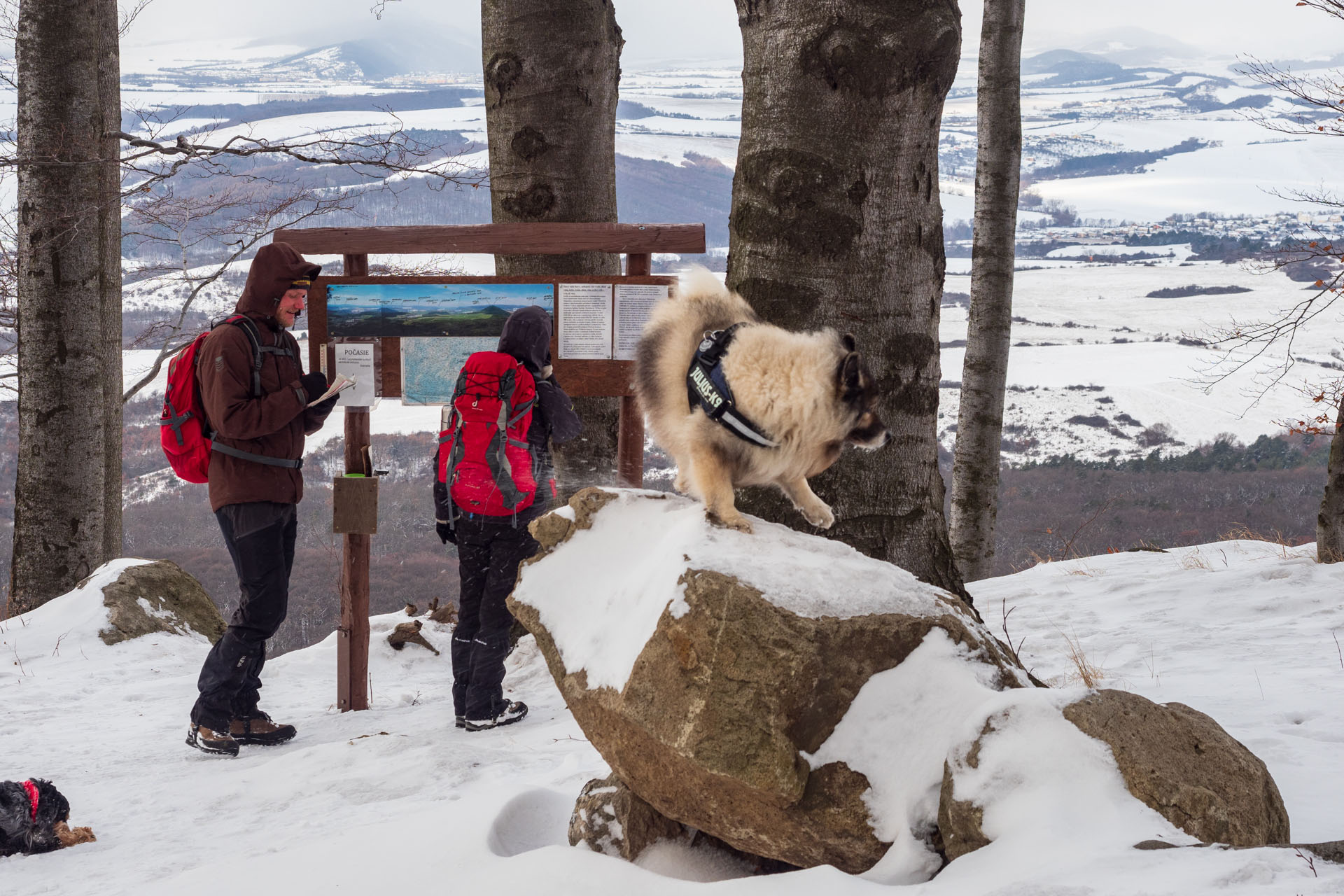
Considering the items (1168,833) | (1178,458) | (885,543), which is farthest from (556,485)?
(1178,458)

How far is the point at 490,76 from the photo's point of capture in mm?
6508

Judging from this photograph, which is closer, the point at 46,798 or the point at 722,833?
the point at 722,833

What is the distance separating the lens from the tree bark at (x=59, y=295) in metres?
7.69

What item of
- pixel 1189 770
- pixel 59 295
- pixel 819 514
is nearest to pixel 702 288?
pixel 819 514

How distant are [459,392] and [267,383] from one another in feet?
3.11

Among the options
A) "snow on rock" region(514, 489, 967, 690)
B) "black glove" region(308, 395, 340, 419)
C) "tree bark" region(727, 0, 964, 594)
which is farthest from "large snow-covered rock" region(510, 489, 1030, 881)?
"black glove" region(308, 395, 340, 419)

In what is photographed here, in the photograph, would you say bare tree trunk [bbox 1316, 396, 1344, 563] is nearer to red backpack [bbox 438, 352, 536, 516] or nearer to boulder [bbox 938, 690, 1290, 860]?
boulder [bbox 938, 690, 1290, 860]

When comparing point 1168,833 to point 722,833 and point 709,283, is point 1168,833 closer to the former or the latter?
point 722,833

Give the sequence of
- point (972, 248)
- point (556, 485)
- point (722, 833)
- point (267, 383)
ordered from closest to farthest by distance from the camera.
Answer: point (722, 833), point (267, 383), point (556, 485), point (972, 248)

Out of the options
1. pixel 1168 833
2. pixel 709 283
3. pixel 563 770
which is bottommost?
pixel 563 770

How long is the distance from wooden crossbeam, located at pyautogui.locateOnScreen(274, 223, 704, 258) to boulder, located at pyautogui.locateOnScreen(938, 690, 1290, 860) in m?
3.60

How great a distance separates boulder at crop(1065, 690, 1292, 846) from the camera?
7.27ft

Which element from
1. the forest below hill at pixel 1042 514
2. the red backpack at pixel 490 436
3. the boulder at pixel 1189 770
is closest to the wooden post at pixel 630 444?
the red backpack at pixel 490 436

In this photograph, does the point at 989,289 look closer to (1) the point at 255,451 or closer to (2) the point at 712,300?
(2) the point at 712,300
